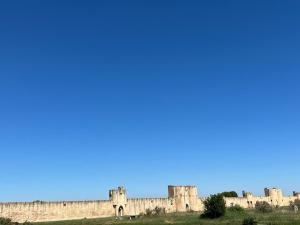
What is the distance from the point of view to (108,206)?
45938 mm

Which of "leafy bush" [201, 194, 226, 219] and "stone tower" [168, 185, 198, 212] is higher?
"stone tower" [168, 185, 198, 212]

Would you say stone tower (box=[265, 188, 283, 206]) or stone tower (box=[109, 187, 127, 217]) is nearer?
stone tower (box=[109, 187, 127, 217])

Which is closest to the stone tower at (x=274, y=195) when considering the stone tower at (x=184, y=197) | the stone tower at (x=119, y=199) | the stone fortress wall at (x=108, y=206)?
the stone fortress wall at (x=108, y=206)

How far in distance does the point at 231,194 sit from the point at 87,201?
147 feet

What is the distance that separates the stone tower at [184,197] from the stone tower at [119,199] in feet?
31.7

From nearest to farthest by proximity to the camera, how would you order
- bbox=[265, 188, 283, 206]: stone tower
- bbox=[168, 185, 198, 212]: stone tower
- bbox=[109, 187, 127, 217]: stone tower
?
bbox=[109, 187, 127, 217]: stone tower → bbox=[168, 185, 198, 212]: stone tower → bbox=[265, 188, 283, 206]: stone tower

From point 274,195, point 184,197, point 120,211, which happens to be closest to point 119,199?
point 120,211

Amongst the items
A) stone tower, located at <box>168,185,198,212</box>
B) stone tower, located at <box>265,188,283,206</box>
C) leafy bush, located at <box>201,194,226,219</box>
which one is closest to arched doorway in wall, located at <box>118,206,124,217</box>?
stone tower, located at <box>168,185,198,212</box>

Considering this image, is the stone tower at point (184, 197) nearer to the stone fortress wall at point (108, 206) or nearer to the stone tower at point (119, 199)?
the stone fortress wall at point (108, 206)

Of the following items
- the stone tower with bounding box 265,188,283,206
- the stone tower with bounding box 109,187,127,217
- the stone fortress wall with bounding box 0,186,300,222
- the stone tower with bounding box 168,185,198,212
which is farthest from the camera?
the stone tower with bounding box 265,188,283,206

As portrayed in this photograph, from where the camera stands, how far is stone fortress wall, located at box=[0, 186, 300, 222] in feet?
124

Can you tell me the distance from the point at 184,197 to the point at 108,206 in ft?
44.5

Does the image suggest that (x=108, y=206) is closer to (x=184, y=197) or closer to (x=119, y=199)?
(x=119, y=199)

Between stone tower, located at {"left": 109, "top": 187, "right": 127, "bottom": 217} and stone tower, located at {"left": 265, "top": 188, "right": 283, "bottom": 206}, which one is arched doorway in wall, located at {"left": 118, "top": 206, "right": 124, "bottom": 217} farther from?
stone tower, located at {"left": 265, "top": 188, "right": 283, "bottom": 206}
